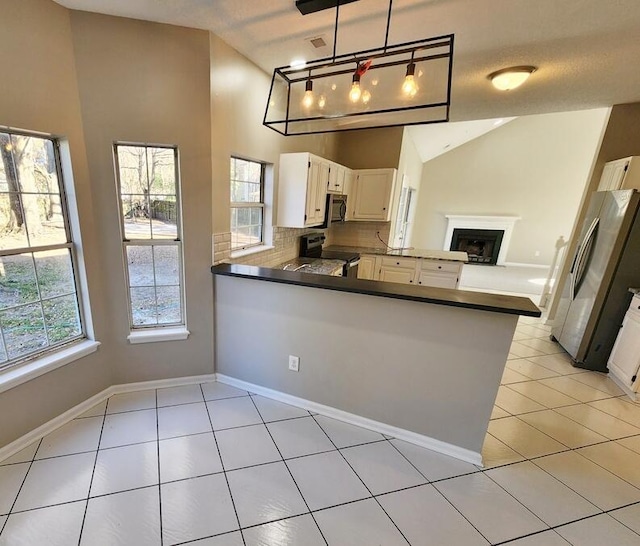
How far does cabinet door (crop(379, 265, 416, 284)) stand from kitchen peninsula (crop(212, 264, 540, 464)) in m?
2.30

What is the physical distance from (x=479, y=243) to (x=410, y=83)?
8.28 m

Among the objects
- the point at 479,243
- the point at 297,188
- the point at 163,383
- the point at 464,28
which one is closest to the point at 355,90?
the point at 464,28

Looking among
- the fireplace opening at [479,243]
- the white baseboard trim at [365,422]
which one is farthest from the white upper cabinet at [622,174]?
the fireplace opening at [479,243]

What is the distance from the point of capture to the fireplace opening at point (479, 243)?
26.9 ft

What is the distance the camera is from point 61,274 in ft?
6.21

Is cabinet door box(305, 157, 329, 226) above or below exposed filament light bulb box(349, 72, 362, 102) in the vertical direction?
below

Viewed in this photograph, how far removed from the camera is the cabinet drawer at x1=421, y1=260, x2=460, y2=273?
3.85m

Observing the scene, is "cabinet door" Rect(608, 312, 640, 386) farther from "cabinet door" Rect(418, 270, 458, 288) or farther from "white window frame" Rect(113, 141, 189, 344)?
"white window frame" Rect(113, 141, 189, 344)

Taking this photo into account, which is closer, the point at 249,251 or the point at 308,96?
the point at 308,96

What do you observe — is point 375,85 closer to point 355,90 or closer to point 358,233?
point 355,90

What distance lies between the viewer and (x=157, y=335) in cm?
224

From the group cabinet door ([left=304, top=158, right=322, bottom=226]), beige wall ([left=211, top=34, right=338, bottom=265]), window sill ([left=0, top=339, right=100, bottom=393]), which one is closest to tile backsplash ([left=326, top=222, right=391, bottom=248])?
cabinet door ([left=304, top=158, right=322, bottom=226])

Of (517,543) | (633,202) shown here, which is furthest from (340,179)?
(517,543)

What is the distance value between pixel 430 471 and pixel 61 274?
2666 mm
